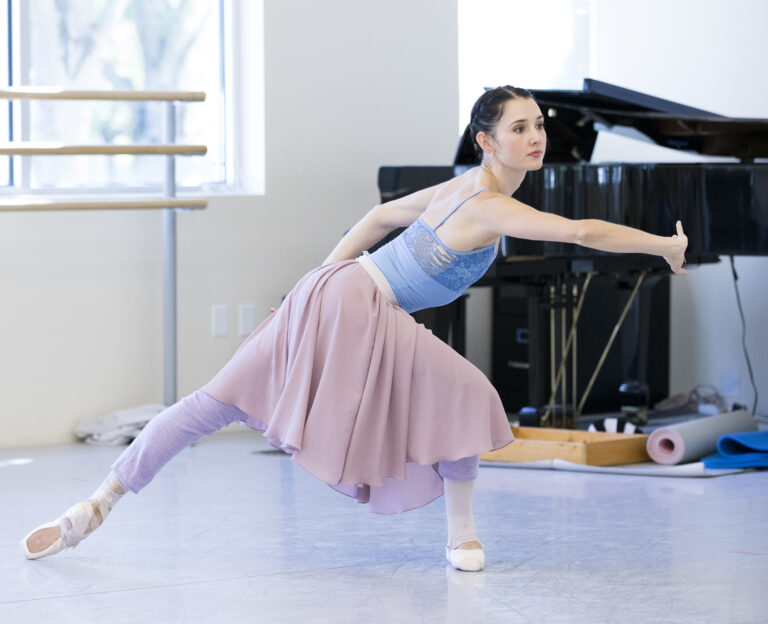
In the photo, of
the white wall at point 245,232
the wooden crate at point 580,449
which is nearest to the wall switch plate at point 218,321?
the white wall at point 245,232

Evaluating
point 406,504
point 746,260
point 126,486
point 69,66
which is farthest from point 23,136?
point 746,260

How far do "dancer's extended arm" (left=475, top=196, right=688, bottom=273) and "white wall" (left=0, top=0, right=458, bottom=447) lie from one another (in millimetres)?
2791

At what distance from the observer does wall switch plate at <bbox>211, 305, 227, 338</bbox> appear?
512cm

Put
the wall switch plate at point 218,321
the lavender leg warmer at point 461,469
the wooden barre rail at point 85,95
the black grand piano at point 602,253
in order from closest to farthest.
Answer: the lavender leg warmer at point 461,469 → the black grand piano at point 602,253 → the wooden barre rail at point 85,95 → the wall switch plate at point 218,321

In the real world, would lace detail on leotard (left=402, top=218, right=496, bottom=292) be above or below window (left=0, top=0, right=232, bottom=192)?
below

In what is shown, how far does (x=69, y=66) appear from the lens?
4973mm

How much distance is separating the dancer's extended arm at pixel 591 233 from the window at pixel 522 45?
362 cm

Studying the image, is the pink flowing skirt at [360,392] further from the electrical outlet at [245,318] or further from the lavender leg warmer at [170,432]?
the electrical outlet at [245,318]

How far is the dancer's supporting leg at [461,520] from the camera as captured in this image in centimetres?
266

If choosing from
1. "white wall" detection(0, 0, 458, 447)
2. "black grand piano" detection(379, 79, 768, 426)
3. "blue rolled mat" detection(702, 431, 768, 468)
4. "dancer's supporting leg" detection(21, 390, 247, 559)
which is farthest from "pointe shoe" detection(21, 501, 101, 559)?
"blue rolled mat" detection(702, 431, 768, 468)

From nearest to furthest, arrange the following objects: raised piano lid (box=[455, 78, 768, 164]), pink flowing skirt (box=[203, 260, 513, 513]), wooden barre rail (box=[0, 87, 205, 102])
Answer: pink flowing skirt (box=[203, 260, 513, 513]) < wooden barre rail (box=[0, 87, 205, 102]) < raised piano lid (box=[455, 78, 768, 164])

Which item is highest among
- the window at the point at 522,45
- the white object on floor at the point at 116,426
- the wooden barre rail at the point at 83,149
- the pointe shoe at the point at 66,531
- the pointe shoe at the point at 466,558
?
the window at the point at 522,45

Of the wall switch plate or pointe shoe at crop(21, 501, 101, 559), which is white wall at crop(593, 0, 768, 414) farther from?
pointe shoe at crop(21, 501, 101, 559)

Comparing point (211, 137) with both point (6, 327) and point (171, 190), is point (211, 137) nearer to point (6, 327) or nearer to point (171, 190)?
point (171, 190)
